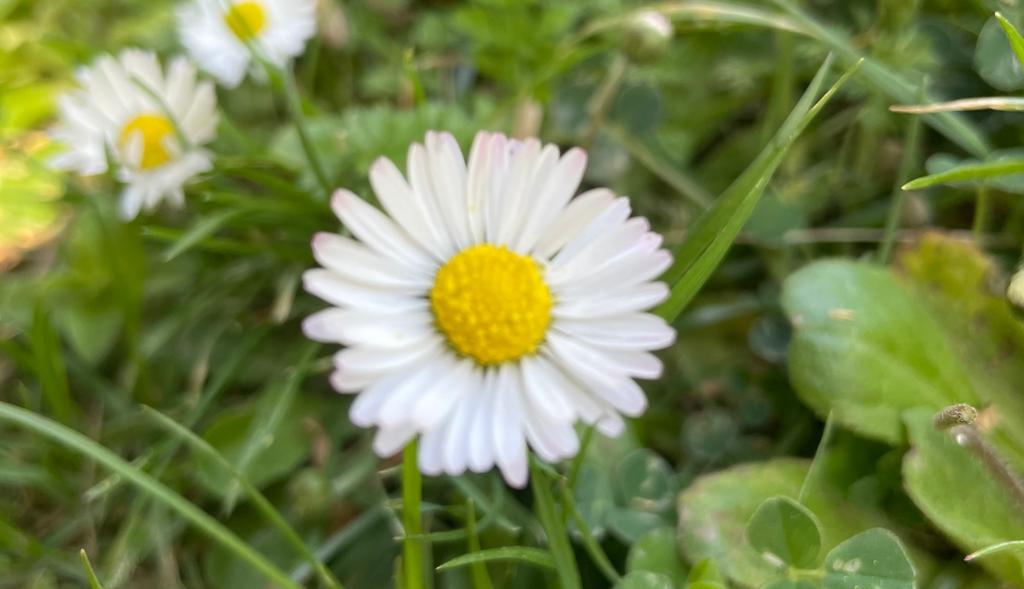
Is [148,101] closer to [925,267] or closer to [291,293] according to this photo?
[291,293]

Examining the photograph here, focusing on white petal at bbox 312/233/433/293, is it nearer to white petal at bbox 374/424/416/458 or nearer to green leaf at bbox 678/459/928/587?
white petal at bbox 374/424/416/458

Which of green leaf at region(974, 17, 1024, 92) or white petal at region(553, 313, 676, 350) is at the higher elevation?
green leaf at region(974, 17, 1024, 92)

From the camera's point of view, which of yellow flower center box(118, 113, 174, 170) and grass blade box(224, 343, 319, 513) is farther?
yellow flower center box(118, 113, 174, 170)

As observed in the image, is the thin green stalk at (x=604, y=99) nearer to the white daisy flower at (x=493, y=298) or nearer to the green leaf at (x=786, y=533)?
the white daisy flower at (x=493, y=298)

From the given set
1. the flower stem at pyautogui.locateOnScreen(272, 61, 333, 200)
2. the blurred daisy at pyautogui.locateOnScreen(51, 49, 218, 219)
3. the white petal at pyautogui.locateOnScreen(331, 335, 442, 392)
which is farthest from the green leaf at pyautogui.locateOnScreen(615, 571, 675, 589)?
the blurred daisy at pyautogui.locateOnScreen(51, 49, 218, 219)

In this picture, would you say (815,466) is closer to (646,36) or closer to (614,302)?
(614,302)

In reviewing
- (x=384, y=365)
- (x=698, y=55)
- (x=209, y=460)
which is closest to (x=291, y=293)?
(x=209, y=460)

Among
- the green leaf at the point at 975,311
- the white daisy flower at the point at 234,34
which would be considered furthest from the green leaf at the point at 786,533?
the white daisy flower at the point at 234,34
